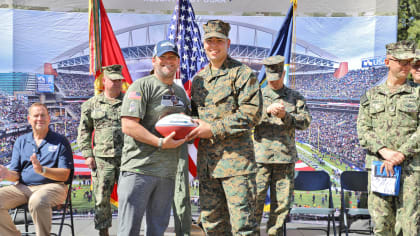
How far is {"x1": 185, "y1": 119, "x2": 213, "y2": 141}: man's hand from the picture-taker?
2834 millimetres

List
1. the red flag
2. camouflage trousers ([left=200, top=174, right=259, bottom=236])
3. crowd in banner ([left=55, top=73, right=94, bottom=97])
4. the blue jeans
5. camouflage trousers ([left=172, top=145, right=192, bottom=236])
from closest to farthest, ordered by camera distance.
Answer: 1. the blue jeans
2. camouflage trousers ([left=200, top=174, right=259, bottom=236])
3. camouflage trousers ([left=172, top=145, right=192, bottom=236])
4. the red flag
5. crowd in banner ([left=55, top=73, right=94, bottom=97])

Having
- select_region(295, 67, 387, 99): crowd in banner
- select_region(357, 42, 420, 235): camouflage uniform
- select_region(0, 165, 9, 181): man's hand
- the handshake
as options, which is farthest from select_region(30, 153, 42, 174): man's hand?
select_region(295, 67, 387, 99): crowd in banner

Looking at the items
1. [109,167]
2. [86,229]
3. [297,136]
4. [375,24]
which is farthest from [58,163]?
[375,24]

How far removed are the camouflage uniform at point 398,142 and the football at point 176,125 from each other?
2.05 m

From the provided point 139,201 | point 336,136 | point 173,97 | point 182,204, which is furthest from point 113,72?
point 336,136

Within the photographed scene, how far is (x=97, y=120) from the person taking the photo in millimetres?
4723

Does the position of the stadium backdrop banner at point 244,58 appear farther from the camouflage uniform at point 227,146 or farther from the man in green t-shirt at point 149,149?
the man in green t-shirt at point 149,149

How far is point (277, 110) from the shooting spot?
3973mm

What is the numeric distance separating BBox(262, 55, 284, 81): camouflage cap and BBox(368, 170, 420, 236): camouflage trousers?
1608mm

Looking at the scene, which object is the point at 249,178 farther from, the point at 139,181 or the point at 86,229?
the point at 86,229

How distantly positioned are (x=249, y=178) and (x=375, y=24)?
379 centimetres

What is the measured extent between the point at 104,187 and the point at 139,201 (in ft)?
6.27

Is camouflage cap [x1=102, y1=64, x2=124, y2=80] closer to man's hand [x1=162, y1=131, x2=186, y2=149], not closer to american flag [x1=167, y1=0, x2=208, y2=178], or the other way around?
american flag [x1=167, y1=0, x2=208, y2=178]

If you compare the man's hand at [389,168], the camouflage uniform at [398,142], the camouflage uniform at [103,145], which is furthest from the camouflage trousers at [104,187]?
the man's hand at [389,168]
